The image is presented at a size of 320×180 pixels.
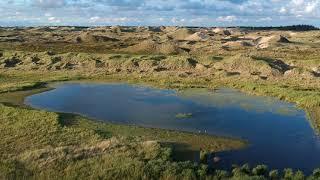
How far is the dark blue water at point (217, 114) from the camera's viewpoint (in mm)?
18984

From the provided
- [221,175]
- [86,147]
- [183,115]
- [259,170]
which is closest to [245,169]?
[259,170]

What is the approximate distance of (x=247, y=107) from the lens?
29344 mm

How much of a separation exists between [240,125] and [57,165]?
1164 centimetres

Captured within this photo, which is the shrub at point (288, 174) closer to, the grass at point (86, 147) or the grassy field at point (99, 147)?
the grassy field at point (99, 147)

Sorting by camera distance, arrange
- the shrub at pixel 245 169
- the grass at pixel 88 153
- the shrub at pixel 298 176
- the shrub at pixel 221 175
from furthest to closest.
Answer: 1. the shrub at pixel 245 169
2. the shrub at pixel 298 176
3. the shrub at pixel 221 175
4. the grass at pixel 88 153

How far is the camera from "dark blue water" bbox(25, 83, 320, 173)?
18984 millimetres

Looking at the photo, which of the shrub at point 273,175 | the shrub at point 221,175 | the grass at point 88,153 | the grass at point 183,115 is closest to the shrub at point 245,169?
the grass at point 88,153

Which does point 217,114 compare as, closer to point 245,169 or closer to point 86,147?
point 86,147

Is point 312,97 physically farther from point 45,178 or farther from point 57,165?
point 45,178

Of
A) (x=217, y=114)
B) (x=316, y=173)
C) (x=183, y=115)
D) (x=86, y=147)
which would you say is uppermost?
(x=86, y=147)

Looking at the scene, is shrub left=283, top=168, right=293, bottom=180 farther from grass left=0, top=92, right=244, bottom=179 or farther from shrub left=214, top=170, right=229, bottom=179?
grass left=0, top=92, right=244, bottom=179

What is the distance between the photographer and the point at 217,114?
1061 inches

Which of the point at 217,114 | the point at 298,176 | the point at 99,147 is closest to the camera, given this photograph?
the point at 298,176

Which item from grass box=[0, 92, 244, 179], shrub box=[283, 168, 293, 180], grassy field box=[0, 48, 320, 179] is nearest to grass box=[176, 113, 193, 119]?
grass box=[0, 92, 244, 179]
